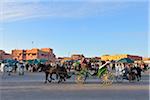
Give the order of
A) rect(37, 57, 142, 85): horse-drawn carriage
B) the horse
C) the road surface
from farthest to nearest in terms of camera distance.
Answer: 1. the horse
2. rect(37, 57, 142, 85): horse-drawn carriage
3. the road surface

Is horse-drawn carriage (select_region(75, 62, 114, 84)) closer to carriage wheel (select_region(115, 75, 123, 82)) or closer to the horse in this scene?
the horse

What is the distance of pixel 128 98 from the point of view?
1555cm

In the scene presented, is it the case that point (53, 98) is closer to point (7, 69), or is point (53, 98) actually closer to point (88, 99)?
point (88, 99)

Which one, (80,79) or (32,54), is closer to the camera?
(80,79)

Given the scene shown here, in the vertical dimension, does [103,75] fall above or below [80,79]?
above

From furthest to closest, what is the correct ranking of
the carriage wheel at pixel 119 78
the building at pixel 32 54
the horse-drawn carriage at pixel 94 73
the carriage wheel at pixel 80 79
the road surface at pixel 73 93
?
the building at pixel 32 54 → the carriage wheel at pixel 119 78 → the carriage wheel at pixel 80 79 → the horse-drawn carriage at pixel 94 73 → the road surface at pixel 73 93

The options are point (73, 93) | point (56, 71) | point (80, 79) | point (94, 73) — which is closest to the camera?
point (73, 93)

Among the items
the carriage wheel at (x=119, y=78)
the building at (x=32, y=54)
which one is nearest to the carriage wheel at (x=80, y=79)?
the carriage wheel at (x=119, y=78)

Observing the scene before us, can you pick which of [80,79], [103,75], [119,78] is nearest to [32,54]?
[119,78]

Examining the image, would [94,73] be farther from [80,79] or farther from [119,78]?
[80,79]

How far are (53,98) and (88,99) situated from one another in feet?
4.55

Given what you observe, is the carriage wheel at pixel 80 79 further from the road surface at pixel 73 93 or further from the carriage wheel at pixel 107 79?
the road surface at pixel 73 93

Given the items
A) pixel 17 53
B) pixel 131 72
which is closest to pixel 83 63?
pixel 131 72

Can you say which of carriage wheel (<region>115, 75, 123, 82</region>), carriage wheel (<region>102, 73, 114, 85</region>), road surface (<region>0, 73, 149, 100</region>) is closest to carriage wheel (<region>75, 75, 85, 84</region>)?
carriage wheel (<region>102, 73, 114, 85</region>)
